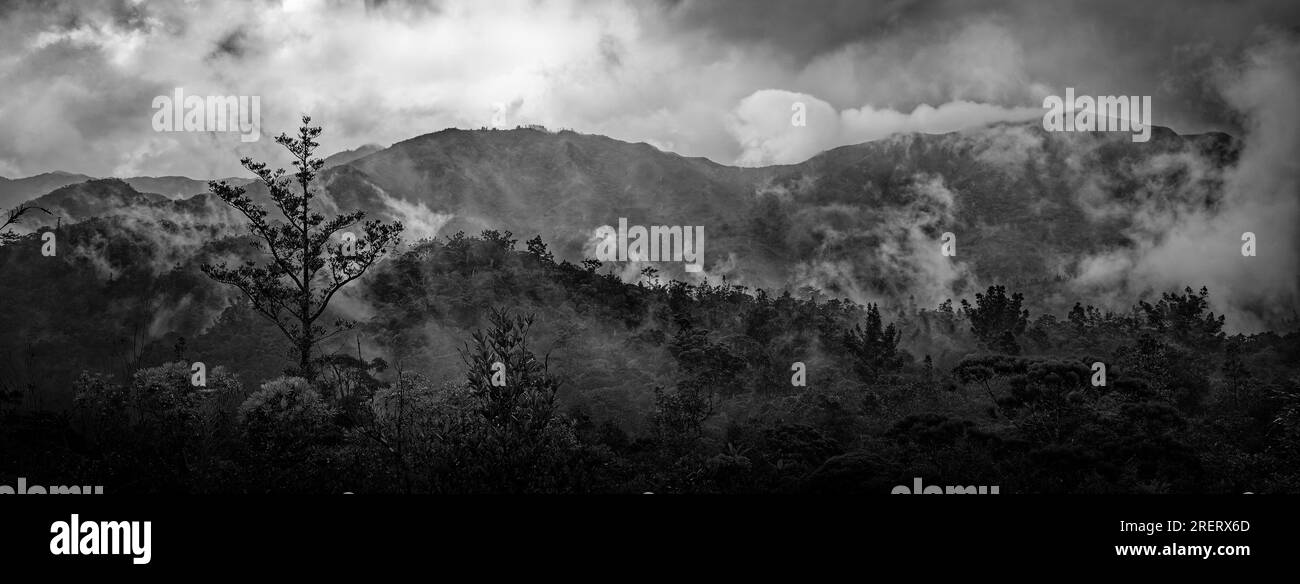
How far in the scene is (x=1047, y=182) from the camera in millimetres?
94750

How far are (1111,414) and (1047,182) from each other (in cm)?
8640

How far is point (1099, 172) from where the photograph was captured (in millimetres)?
94688

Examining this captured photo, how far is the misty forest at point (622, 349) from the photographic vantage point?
55.3 ft

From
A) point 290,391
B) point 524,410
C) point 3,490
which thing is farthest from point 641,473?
point 3,490

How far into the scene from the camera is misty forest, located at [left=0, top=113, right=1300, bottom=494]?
1686 cm

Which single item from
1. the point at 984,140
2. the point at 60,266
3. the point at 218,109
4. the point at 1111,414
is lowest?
the point at 1111,414

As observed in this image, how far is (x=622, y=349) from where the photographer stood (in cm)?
3369

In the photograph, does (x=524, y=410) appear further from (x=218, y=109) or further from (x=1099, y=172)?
(x=1099, y=172)

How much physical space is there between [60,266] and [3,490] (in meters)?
38.8
